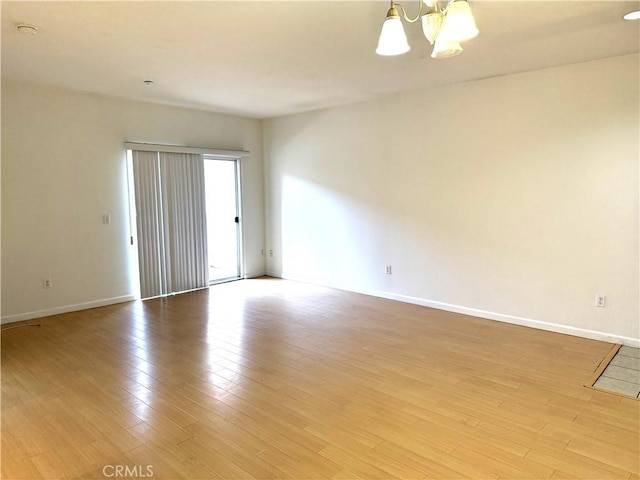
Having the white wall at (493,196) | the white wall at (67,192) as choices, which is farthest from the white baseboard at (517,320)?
the white wall at (67,192)

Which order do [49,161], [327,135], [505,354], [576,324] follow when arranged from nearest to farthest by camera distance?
[505,354] → [576,324] → [49,161] → [327,135]

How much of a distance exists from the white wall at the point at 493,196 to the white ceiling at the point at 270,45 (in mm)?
337

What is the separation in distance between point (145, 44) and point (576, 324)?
173 inches

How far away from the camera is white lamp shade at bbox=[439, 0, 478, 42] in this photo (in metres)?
1.86

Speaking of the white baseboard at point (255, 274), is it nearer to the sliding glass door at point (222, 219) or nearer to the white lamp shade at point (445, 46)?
the sliding glass door at point (222, 219)

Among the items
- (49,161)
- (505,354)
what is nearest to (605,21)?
(505,354)

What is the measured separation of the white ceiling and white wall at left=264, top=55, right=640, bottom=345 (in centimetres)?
34

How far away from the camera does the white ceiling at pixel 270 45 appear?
2553 mm

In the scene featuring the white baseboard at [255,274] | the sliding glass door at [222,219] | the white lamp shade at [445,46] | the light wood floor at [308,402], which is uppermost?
the white lamp shade at [445,46]

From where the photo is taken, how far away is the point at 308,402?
109 inches

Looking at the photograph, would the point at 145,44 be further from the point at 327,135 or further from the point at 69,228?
the point at 327,135

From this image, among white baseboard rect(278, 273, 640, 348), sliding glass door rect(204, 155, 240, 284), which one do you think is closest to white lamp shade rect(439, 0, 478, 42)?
white baseboard rect(278, 273, 640, 348)

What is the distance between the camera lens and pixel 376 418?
Answer: 2.56 meters

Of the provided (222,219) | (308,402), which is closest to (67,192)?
(222,219)
